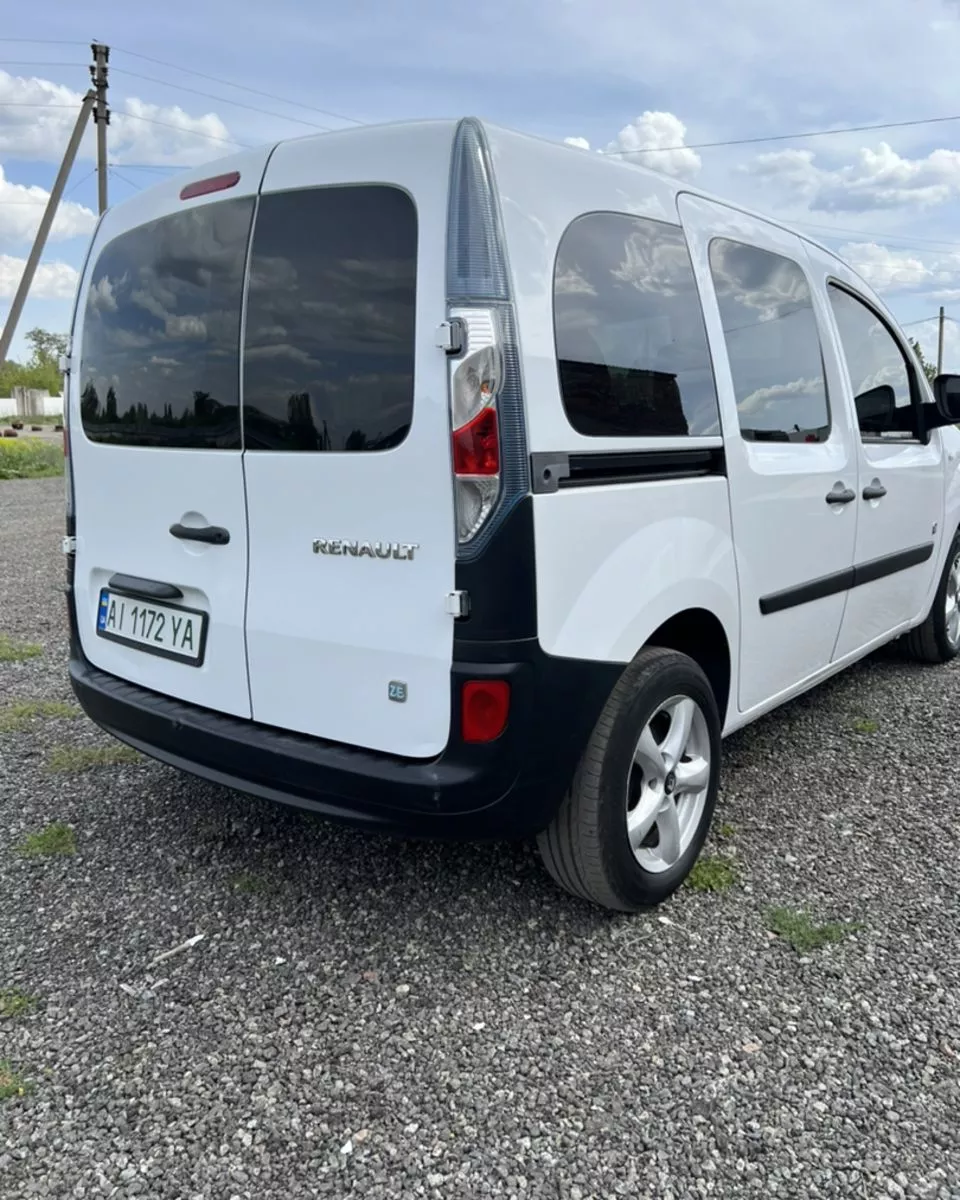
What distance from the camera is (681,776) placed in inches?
113

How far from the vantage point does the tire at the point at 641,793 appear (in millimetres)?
2535

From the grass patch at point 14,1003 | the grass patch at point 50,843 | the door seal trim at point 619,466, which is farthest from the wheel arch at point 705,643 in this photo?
the grass patch at point 50,843

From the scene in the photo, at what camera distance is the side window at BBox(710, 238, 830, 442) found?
308 centimetres

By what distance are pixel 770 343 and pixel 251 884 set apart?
2.46 meters

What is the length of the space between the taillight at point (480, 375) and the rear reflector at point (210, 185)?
0.77 metres

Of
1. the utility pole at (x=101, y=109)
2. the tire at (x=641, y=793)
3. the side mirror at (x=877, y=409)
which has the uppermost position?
the utility pole at (x=101, y=109)

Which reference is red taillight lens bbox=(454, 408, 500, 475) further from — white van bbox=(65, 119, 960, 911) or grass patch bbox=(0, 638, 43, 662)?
grass patch bbox=(0, 638, 43, 662)

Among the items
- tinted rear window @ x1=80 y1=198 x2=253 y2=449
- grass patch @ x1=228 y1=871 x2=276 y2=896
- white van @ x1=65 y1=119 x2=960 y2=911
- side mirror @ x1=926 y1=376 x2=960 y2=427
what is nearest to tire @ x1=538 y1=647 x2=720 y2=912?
white van @ x1=65 y1=119 x2=960 y2=911

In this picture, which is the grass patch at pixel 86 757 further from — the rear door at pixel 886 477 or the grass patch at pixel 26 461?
the grass patch at pixel 26 461

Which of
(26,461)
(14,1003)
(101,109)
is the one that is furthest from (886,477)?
(101,109)

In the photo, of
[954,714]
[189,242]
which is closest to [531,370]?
[189,242]

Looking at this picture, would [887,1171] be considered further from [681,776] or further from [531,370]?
[531,370]

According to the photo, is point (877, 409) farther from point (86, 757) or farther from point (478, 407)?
point (86, 757)

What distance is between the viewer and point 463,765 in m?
2.29
